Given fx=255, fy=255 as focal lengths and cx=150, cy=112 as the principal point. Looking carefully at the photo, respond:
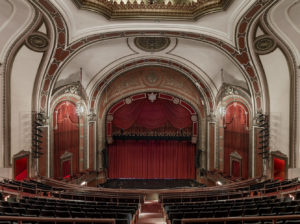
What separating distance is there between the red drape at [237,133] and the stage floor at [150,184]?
8.98 ft

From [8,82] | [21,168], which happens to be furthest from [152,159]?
[8,82]

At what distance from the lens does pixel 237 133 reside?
12.7 metres

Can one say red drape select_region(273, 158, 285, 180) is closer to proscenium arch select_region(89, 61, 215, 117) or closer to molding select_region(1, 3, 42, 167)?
proscenium arch select_region(89, 61, 215, 117)

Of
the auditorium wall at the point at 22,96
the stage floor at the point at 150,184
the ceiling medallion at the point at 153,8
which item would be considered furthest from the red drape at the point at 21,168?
the ceiling medallion at the point at 153,8

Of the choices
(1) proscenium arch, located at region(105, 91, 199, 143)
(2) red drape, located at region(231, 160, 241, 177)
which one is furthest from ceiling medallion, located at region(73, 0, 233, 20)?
(2) red drape, located at region(231, 160, 241, 177)

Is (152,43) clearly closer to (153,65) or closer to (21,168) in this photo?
(153,65)

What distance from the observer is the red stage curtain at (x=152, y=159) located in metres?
15.9

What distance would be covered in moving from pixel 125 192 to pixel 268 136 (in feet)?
20.9

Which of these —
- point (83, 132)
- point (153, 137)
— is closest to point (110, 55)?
point (83, 132)

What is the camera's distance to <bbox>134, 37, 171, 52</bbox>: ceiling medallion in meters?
11.0

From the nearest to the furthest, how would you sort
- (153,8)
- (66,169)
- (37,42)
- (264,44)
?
1. (153,8)
2. (37,42)
3. (264,44)
4. (66,169)

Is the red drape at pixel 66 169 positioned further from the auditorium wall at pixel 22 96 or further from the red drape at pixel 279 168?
the red drape at pixel 279 168

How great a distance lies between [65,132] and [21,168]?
2801mm

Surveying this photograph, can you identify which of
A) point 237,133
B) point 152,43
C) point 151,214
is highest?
point 152,43
